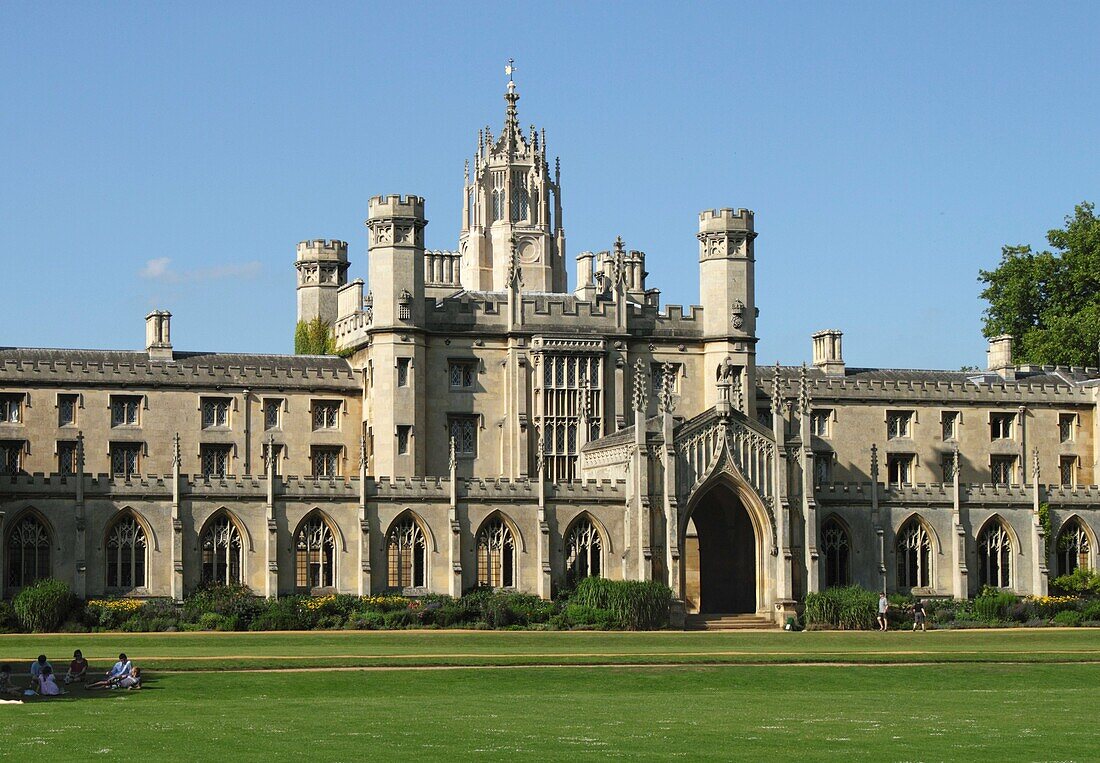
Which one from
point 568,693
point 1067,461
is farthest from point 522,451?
point 568,693

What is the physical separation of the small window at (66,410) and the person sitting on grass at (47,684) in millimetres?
33840

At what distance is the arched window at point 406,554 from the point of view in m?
62.8

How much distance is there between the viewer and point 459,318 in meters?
70.2

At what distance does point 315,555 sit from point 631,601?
10.5 meters

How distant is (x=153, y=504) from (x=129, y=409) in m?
10.1

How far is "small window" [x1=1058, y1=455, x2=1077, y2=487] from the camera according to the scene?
77812 millimetres

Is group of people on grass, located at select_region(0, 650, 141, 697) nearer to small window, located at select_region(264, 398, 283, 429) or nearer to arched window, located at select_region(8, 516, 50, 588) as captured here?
arched window, located at select_region(8, 516, 50, 588)

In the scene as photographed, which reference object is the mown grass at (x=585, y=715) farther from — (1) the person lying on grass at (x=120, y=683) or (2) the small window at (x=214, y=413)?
(2) the small window at (x=214, y=413)

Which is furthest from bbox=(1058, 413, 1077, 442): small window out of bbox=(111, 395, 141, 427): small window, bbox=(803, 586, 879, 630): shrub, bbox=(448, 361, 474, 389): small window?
bbox=(111, 395, 141, 427): small window

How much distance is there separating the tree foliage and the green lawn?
26.8 meters

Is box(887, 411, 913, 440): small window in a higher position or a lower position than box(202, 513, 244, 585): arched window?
higher

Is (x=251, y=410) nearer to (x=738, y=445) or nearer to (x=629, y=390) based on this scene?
(x=629, y=390)

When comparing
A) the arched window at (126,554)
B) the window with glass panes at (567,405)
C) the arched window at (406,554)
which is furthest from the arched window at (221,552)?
the window with glass panes at (567,405)

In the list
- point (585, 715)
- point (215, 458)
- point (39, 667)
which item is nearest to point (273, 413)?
point (215, 458)
